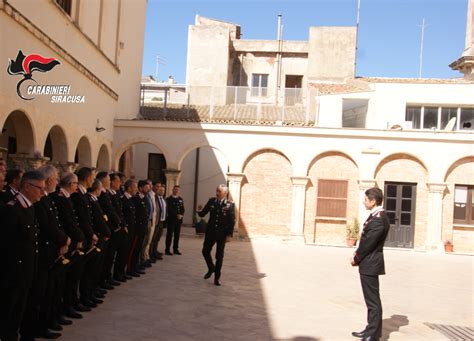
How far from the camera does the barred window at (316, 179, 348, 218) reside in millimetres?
21219

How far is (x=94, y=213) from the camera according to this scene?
7430 mm

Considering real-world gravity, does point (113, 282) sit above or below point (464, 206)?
below

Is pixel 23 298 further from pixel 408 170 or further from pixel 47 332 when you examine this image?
pixel 408 170

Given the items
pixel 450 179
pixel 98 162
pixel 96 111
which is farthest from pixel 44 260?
pixel 450 179

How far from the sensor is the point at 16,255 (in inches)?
198

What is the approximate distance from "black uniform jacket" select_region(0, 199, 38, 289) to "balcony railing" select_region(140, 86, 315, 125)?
17762mm

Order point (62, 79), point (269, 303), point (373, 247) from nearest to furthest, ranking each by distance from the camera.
→ 1. point (373, 247)
2. point (269, 303)
3. point (62, 79)

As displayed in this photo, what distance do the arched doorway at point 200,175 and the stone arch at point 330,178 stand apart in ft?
20.4

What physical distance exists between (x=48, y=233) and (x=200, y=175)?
817 inches

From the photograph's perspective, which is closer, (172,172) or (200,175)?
(172,172)

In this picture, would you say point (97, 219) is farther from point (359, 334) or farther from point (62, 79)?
point (62, 79)

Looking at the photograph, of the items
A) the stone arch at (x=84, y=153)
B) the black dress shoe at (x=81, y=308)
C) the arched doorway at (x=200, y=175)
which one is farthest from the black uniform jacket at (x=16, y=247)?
the arched doorway at (x=200, y=175)

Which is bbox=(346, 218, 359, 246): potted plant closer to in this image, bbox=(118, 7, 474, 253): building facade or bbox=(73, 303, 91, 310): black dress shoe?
bbox=(118, 7, 474, 253): building facade

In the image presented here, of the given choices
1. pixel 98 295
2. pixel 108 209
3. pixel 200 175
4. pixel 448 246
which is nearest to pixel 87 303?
pixel 98 295
